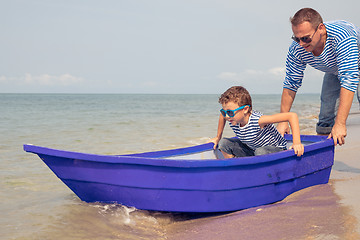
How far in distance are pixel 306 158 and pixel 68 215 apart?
7.97 ft

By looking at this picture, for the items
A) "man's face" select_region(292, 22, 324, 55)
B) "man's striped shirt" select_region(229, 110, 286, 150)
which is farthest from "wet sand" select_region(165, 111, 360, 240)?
"man's face" select_region(292, 22, 324, 55)

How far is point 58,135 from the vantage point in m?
9.30

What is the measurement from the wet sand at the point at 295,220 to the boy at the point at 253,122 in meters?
0.50

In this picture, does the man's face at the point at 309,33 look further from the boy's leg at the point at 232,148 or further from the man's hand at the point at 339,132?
the boy's leg at the point at 232,148

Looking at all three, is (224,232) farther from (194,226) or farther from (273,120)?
(273,120)

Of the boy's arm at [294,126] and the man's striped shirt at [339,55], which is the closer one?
the boy's arm at [294,126]

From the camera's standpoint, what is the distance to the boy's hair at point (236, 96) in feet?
11.3

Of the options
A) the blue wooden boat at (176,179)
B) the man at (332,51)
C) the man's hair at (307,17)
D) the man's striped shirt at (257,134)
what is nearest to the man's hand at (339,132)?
the man at (332,51)

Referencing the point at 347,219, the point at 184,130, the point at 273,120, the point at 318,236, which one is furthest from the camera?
Result: the point at 184,130

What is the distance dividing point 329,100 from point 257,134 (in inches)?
55.7

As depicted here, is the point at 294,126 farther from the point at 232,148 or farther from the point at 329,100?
the point at 329,100

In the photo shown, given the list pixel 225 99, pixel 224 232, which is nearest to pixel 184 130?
pixel 225 99

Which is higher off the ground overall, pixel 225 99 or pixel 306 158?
pixel 225 99

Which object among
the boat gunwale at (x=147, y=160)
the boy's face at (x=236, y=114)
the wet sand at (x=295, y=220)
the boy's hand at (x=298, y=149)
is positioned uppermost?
the boy's face at (x=236, y=114)
